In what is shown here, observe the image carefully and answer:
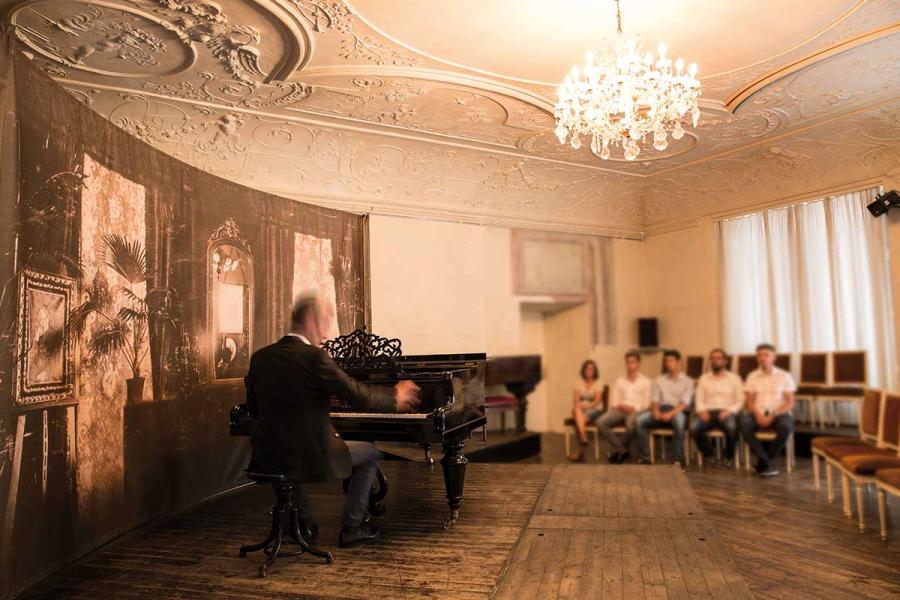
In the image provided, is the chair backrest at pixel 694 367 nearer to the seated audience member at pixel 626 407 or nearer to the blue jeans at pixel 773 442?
the seated audience member at pixel 626 407

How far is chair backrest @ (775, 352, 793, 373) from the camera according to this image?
7976 mm

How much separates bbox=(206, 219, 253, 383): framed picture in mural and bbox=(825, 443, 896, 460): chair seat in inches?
192

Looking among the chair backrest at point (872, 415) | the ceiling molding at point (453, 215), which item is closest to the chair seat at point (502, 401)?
the ceiling molding at point (453, 215)

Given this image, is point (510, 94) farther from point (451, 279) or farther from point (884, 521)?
point (884, 521)

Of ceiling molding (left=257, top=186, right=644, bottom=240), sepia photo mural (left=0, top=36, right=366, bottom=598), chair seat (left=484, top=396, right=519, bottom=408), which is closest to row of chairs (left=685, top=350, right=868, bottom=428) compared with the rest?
ceiling molding (left=257, top=186, right=644, bottom=240)

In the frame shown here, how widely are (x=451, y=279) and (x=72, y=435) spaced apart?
5.29 meters

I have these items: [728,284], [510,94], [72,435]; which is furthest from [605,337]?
[72,435]

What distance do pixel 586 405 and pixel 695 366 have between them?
2.02 meters

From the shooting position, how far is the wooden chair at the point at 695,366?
8781 millimetres

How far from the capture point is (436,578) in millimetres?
3211

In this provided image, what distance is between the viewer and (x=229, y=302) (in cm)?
570

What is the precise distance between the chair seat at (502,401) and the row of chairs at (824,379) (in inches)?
117

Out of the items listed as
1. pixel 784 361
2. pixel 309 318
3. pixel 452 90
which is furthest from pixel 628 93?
pixel 784 361

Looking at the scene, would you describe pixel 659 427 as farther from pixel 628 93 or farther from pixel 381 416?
pixel 381 416
